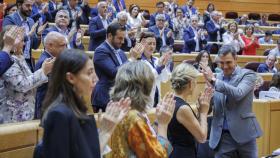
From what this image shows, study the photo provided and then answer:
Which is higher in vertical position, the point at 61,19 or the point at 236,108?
the point at 61,19

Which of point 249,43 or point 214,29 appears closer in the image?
point 249,43

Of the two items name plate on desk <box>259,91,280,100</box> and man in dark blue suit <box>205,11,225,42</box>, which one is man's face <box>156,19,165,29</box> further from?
name plate on desk <box>259,91,280,100</box>

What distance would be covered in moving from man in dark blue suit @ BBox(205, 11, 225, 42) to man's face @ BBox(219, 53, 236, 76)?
24.9ft

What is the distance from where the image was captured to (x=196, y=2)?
15414mm

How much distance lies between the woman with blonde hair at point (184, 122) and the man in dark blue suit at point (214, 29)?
8.25 metres

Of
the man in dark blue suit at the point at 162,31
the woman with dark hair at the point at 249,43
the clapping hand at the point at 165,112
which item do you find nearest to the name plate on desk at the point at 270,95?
the clapping hand at the point at 165,112

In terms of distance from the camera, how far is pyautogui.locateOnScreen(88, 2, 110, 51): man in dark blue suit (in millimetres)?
6879

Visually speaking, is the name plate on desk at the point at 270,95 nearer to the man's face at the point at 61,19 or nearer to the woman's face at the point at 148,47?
the woman's face at the point at 148,47

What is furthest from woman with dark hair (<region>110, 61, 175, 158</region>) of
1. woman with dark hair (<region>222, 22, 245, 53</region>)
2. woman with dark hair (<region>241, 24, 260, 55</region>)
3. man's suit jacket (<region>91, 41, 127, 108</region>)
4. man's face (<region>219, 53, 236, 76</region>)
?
woman with dark hair (<region>241, 24, 260, 55</region>)

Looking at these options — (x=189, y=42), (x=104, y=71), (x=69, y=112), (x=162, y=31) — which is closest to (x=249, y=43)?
(x=189, y=42)

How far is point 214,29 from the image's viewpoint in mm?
10891

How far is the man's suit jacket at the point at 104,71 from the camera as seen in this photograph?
395 centimetres

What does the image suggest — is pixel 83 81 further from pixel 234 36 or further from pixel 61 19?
pixel 234 36

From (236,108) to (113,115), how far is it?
1505 mm
